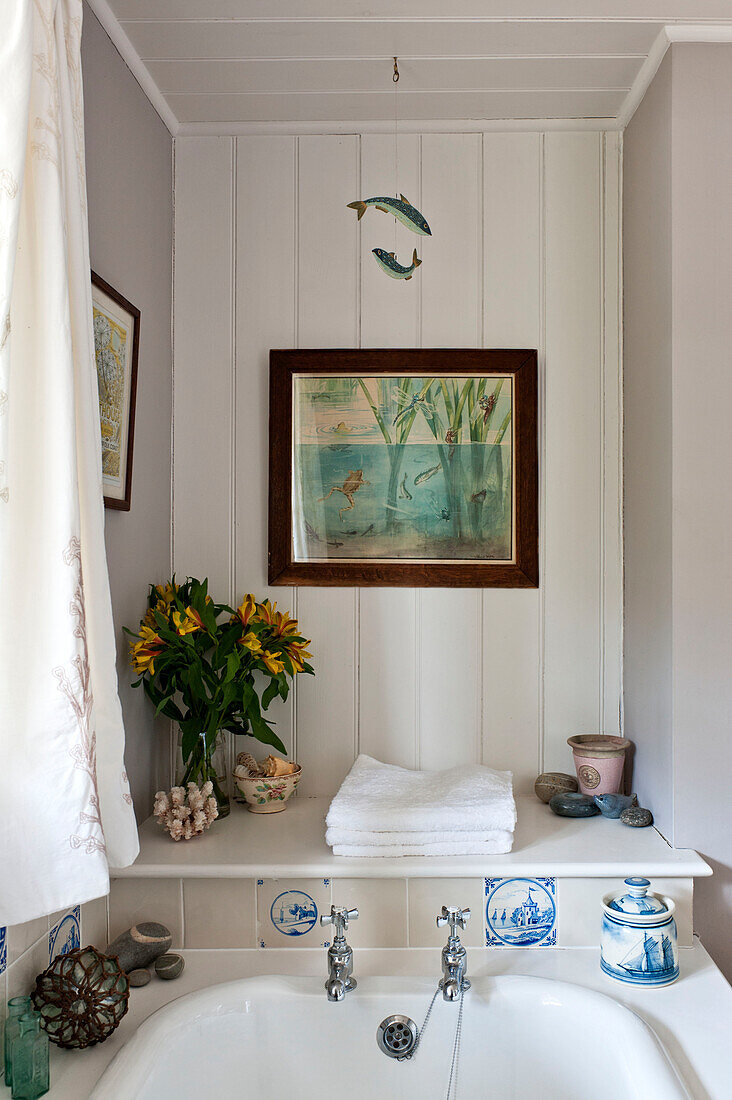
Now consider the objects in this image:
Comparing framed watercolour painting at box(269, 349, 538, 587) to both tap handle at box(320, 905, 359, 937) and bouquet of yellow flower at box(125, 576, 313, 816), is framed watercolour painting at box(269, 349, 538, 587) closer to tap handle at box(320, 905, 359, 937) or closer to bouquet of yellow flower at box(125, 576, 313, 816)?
bouquet of yellow flower at box(125, 576, 313, 816)

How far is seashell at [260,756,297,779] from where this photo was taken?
1941 mm

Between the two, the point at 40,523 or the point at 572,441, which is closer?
the point at 40,523

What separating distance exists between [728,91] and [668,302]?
0.44 meters

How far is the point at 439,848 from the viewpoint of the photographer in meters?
1.64

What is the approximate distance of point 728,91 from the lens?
173 cm

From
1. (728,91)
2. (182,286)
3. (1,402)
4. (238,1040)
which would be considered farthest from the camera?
(182,286)

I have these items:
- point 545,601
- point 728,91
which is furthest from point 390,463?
point 728,91

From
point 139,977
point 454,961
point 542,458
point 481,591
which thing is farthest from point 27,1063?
point 542,458

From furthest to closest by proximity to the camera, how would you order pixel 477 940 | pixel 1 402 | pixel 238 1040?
pixel 477 940
pixel 238 1040
pixel 1 402

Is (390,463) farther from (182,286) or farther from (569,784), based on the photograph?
(569,784)

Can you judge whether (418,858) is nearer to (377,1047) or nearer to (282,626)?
(377,1047)

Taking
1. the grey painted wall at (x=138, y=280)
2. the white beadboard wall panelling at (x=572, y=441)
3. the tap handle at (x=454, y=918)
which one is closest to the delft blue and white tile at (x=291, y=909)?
the tap handle at (x=454, y=918)

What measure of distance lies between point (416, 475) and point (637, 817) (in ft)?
2.99

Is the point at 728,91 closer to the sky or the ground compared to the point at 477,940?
closer to the sky
